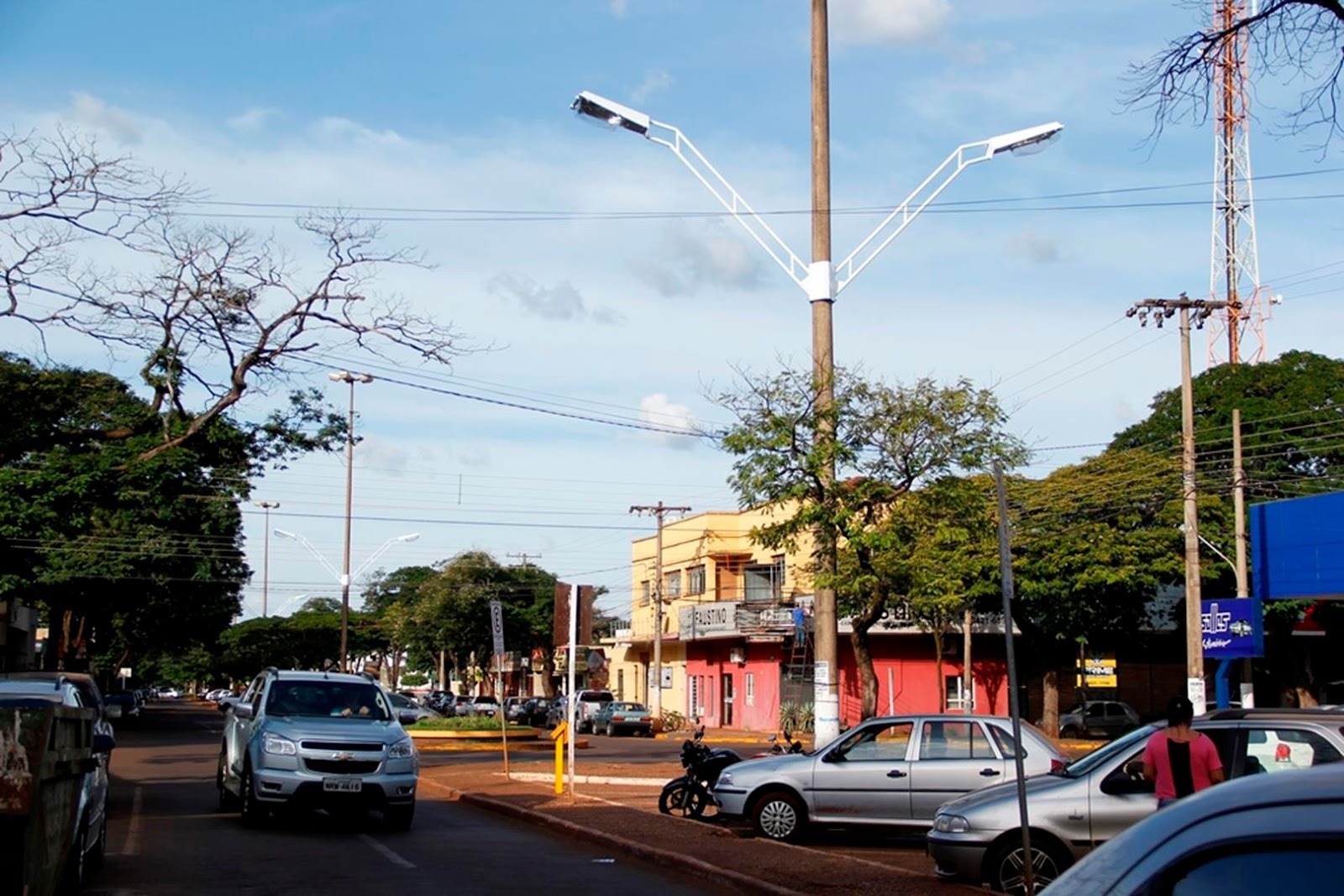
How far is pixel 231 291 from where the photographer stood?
22.3 meters

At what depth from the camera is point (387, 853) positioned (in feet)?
49.1

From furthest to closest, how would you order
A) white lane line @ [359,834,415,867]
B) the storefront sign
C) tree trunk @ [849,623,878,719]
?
the storefront sign, tree trunk @ [849,623,878,719], white lane line @ [359,834,415,867]

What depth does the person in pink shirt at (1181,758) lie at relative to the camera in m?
A: 10.4

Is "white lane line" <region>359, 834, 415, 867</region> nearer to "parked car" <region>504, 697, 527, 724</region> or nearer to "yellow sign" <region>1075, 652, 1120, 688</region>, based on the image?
"yellow sign" <region>1075, 652, 1120, 688</region>

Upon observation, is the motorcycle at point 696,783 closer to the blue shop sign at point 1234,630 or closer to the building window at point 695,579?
the blue shop sign at point 1234,630

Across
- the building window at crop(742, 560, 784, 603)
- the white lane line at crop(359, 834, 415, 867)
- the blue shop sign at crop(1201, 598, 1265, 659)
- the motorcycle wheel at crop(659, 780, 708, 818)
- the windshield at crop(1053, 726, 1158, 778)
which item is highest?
the building window at crop(742, 560, 784, 603)

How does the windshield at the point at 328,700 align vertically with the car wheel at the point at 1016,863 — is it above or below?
above

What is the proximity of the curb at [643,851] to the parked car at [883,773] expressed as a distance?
162 centimetres

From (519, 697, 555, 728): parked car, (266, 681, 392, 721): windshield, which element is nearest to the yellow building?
(519, 697, 555, 728): parked car

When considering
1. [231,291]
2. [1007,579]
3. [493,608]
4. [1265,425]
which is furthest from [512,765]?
[1265,425]

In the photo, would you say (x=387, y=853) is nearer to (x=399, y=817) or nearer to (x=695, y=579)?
(x=399, y=817)

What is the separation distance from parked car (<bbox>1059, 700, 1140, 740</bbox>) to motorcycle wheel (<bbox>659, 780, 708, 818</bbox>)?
104 feet

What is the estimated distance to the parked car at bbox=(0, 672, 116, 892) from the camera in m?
10.7

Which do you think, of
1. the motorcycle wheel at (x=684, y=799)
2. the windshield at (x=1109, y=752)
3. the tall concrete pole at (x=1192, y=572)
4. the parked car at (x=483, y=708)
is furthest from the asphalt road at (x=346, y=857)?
the parked car at (x=483, y=708)
